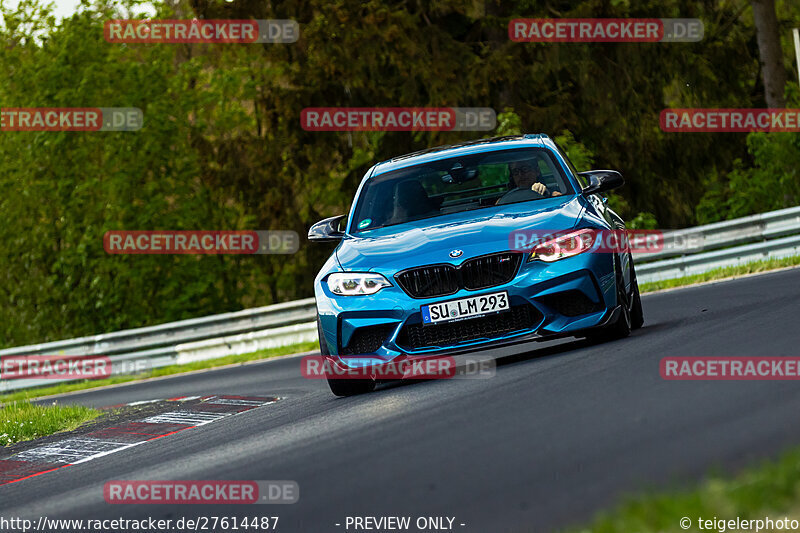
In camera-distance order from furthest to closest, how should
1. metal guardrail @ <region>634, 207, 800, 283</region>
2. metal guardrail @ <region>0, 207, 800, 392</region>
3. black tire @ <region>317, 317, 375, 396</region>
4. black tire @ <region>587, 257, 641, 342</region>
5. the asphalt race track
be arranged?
1. metal guardrail @ <region>0, 207, 800, 392</region>
2. metal guardrail @ <region>634, 207, 800, 283</region>
3. black tire @ <region>317, 317, 375, 396</region>
4. black tire @ <region>587, 257, 641, 342</region>
5. the asphalt race track

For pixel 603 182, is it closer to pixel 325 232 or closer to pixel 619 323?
pixel 619 323

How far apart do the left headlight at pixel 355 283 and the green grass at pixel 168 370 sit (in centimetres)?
1087

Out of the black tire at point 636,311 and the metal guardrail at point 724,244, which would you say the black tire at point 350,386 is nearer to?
the black tire at point 636,311

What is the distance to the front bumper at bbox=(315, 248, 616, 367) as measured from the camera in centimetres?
866

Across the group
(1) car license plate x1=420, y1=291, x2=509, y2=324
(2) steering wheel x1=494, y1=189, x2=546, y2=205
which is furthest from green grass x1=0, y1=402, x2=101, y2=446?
(2) steering wheel x1=494, y1=189, x2=546, y2=205

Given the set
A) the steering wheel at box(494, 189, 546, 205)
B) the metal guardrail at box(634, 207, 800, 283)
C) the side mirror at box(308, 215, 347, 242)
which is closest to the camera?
the steering wheel at box(494, 189, 546, 205)

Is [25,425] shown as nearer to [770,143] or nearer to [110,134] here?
A: [770,143]

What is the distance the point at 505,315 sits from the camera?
868cm

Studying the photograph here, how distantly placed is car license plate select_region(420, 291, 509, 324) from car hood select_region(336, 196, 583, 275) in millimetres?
295

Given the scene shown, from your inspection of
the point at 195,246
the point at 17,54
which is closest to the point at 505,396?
the point at 195,246

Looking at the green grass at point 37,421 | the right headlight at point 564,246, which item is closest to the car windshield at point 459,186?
the right headlight at point 564,246

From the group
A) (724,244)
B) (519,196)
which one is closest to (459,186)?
(519,196)

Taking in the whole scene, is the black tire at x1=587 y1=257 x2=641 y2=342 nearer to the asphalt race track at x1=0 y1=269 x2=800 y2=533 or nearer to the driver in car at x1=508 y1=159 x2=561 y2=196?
the asphalt race track at x1=0 y1=269 x2=800 y2=533

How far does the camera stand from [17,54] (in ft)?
114
